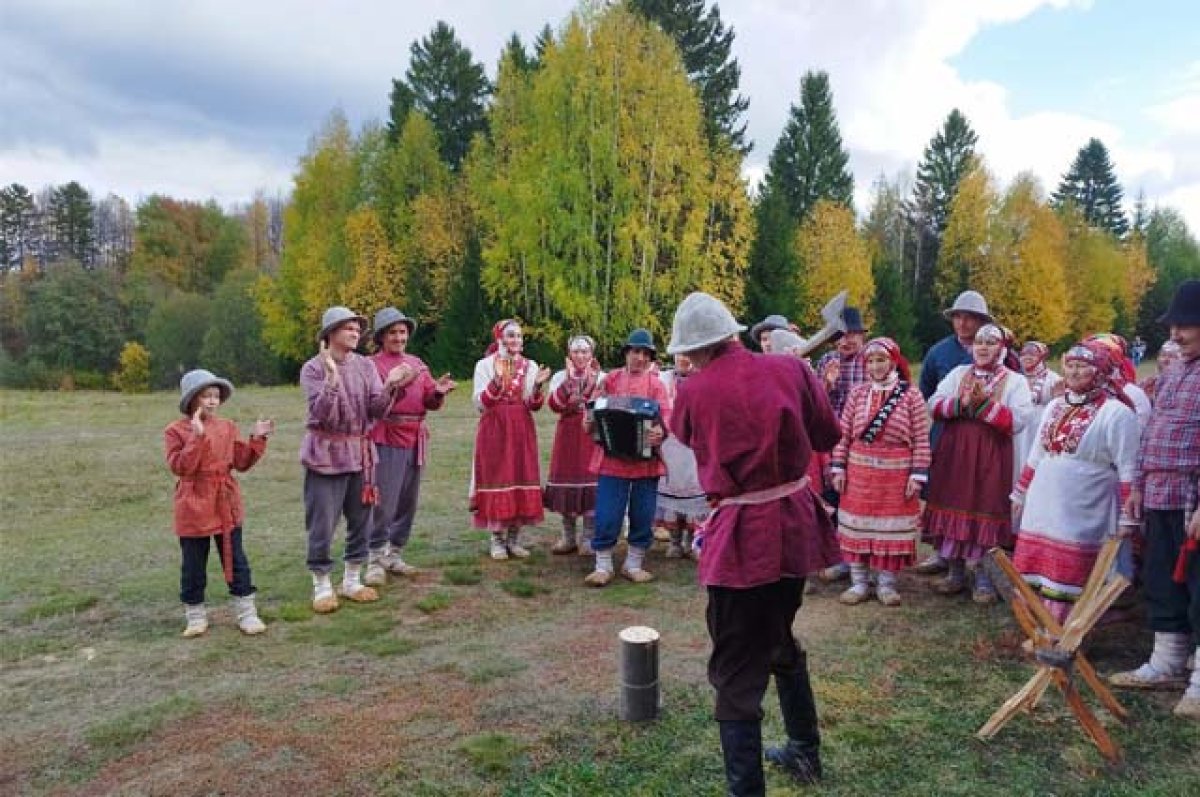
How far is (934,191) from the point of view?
44.9 meters

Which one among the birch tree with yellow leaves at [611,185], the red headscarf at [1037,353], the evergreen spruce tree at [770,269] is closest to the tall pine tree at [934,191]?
the evergreen spruce tree at [770,269]

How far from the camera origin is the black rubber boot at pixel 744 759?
307 centimetres

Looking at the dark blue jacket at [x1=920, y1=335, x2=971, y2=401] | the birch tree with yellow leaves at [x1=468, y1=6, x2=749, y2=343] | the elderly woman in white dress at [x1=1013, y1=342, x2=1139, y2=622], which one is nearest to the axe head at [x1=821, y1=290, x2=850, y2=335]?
the elderly woman in white dress at [x1=1013, y1=342, x2=1139, y2=622]

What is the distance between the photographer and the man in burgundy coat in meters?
3.13

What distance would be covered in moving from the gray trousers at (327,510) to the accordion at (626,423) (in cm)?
186

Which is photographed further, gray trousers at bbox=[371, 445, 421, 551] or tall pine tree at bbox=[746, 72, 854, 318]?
tall pine tree at bbox=[746, 72, 854, 318]

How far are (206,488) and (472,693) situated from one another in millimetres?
2232

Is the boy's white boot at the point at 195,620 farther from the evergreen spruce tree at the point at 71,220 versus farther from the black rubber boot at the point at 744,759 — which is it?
the evergreen spruce tree at the point at 71,220

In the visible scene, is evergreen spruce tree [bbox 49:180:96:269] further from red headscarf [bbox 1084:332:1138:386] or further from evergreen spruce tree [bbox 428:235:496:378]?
red headscarf [bbox 1084:332:1138:386]

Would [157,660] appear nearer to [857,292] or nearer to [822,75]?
[857,292]

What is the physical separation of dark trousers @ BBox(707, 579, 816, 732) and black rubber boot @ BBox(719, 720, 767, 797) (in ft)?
0.14

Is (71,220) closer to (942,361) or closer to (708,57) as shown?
(708,57)

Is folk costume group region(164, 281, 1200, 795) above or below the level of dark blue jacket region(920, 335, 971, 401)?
below

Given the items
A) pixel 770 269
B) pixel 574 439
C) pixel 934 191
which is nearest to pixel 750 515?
pixel 574 439
